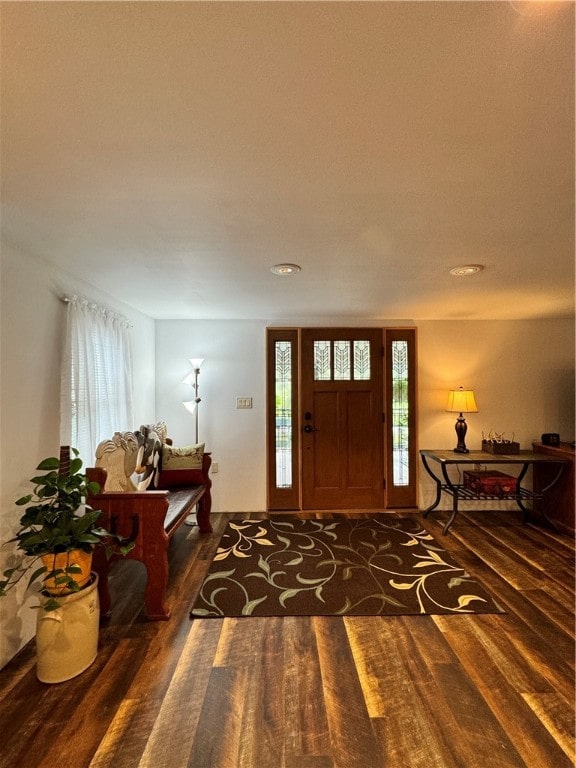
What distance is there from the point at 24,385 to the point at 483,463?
3.91 meters

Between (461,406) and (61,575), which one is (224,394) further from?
(461,406)

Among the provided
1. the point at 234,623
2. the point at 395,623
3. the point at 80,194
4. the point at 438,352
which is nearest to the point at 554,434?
the point at 438,352

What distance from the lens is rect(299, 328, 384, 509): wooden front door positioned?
12.9 ft

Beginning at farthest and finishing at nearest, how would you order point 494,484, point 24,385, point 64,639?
point 494,484
point 24,385
point 64,639

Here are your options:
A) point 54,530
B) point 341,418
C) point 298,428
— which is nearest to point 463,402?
point 341,418

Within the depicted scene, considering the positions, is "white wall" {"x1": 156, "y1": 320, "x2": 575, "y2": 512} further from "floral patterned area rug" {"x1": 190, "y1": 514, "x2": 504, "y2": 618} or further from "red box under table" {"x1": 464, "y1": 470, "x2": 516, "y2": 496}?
"floral patterned area rug" {"x1": 190, "y1": 514, "x2": 504, "y2": 618}

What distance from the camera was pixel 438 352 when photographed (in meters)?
3.99

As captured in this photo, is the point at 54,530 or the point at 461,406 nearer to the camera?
the point at 54,530

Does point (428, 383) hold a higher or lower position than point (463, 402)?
higher

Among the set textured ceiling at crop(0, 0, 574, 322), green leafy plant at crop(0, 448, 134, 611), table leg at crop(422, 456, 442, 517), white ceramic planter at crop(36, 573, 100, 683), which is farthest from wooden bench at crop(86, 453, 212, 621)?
table leg at crop(422, 456, 442, 517)

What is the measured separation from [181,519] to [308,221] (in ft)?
7.04

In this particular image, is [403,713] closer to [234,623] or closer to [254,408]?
[234,623]

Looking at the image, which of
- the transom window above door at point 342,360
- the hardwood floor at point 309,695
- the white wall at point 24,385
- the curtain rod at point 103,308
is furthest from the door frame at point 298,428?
the white wall at point 24,385

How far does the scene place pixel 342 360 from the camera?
13.0ft
